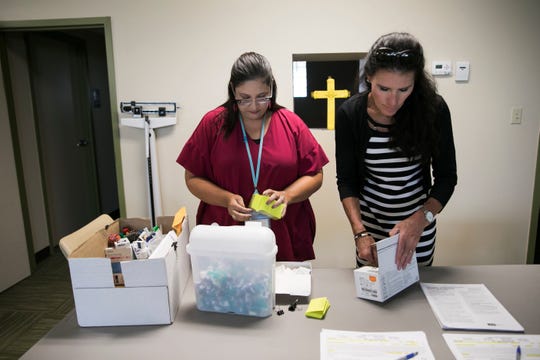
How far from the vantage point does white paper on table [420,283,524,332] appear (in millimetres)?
961

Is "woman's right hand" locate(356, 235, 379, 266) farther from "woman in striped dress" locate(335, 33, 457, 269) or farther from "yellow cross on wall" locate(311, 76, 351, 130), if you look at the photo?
"yellow cross on wall" locate(311, 76, 351, 130)

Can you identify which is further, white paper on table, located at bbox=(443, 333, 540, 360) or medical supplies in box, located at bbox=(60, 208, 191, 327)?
medical supplies in box, located at bbox=(60, 208, 191, 327)

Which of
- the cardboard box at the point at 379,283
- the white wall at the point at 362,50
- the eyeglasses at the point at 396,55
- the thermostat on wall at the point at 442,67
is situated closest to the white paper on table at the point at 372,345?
the cardboard box at the point at 379,283

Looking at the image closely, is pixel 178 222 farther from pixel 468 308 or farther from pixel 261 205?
pixel 468 308

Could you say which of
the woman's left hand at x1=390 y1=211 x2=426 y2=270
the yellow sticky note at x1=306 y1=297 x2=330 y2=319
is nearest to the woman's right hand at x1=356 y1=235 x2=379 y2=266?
the woman's left hand at x1=390 y1=211 x2=426 y2=270

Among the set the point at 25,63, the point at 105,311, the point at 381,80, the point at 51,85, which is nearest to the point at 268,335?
the point at 105,311

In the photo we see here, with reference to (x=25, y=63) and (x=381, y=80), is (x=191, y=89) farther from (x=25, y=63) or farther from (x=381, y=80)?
(x=381, y=80)

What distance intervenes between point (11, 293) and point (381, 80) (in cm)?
284

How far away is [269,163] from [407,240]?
1.78ft

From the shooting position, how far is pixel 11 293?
2.68m

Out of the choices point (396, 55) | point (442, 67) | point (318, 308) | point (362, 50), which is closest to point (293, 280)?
point (318, 308)

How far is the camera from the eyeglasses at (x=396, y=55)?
110 centimetres

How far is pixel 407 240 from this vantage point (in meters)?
1.09

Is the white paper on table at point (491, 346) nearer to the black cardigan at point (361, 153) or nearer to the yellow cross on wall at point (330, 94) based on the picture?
the black cardigan at point (361, 153)
